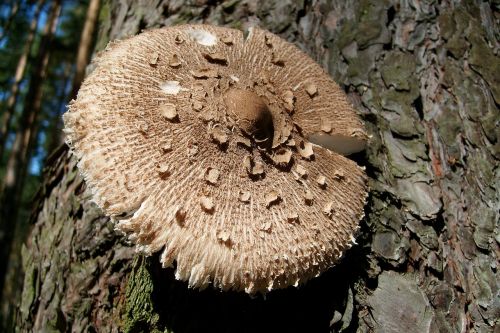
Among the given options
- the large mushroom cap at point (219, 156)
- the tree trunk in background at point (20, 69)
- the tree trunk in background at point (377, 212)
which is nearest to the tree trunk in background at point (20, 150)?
the tree trunk in background at point (20, 69)

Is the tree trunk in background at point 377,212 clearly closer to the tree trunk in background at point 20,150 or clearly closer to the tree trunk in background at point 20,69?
the tree trunk in background at point 20,150

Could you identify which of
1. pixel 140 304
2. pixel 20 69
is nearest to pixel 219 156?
pixel 140 304

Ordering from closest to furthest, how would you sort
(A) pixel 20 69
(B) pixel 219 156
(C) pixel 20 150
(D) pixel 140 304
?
(B) pixel 219 156 < (D) pixel 140 304 < (C) pixel 20 150 < (A) pixel 20 69

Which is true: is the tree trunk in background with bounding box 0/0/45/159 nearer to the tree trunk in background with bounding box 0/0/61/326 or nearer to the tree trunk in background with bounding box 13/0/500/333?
the tree trunk in background with bounding box 0/0/61/326

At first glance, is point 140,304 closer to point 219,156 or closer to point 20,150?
point 219,156

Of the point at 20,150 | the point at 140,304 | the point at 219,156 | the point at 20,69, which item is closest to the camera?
the point at 219,156

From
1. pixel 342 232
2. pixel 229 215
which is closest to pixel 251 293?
pixel 229 215
